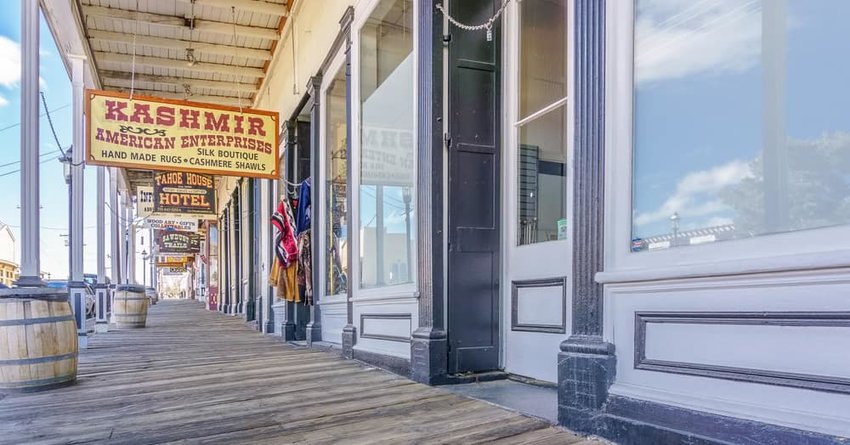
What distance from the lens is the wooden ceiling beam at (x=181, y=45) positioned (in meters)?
7.08

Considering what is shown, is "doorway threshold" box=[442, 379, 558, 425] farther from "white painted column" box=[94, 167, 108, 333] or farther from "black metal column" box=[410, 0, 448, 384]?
"white painted column" box=[94, 167, 108, 333]

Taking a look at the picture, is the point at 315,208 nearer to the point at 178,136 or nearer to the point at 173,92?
the point at 178,136

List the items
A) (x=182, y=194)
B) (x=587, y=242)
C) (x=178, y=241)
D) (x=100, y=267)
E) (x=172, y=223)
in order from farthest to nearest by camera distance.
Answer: (x=178, y=241), (x=172, y=223), (x=182, y=194), (x=100, y=267), (x=587, y=242)

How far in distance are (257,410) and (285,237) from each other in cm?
355

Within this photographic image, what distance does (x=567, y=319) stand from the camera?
2543mm

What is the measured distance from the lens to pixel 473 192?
10.1 ft

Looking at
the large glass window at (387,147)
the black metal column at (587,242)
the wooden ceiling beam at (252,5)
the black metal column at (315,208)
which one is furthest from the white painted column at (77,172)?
the black metal column at (587,242)

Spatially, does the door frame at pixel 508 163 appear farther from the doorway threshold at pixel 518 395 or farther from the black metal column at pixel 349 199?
the black metal column at pixel 349 199

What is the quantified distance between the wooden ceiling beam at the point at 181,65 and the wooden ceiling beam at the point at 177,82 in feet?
1.68

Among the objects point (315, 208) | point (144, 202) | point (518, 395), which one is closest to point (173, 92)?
point (144, 202)

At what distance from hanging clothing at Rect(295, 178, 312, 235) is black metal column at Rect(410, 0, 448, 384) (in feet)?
9.68

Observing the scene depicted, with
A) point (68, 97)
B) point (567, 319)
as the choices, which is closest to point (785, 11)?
point (567, 319)

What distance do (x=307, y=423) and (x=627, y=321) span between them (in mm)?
1419

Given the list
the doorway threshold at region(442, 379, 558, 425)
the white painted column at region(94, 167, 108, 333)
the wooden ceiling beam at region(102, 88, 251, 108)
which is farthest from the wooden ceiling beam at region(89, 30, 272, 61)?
the doorway threshold at region(442, 379, 558, 425)
